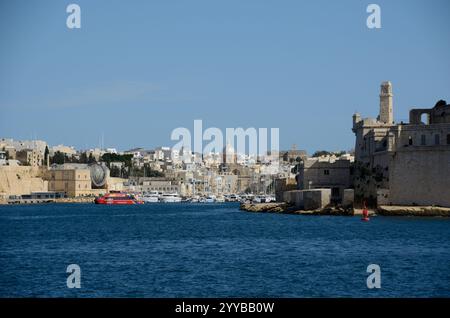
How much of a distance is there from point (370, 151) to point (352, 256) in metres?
23.9

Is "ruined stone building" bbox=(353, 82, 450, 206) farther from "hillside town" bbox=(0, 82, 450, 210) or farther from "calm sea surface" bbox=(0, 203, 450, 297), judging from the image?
"calm sea surface" bbox=(0, 203, 450, 297)

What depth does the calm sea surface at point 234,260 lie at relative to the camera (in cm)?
1847

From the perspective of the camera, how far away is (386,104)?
50.3 metres

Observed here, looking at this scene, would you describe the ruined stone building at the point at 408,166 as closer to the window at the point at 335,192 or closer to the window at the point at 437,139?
the window at the point at 437,139

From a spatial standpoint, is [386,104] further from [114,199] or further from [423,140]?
[114,199]

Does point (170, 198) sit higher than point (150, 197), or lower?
lower

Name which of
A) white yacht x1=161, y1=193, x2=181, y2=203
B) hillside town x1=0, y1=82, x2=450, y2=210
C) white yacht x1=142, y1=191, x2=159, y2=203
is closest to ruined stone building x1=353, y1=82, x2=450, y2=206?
hillside town x1=0, y1=82, x2=450, y2=210

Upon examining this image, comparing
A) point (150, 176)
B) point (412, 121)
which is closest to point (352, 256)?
point (412, 121)

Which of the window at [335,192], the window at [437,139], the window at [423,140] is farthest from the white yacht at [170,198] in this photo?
the window at [437,139]

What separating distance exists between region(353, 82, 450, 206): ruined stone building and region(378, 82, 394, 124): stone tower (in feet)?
7.75

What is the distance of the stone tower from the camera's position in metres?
49.8

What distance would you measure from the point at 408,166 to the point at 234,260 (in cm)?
2228

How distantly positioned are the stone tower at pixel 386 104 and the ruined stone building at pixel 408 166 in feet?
7.75

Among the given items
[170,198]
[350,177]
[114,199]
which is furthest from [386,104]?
[170,198]
